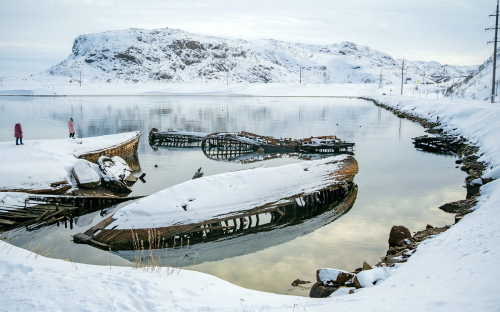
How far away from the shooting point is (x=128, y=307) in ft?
20.3

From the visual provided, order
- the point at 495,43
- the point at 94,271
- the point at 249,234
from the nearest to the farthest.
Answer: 1. the point at 94,271
2. the point at 249,234
3. the point at 495,43

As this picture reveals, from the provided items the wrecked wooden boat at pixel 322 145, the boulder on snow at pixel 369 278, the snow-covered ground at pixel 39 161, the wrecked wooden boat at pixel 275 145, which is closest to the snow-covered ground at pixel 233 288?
the boulder on snow at pixel 369 278

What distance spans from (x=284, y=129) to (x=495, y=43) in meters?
27.9

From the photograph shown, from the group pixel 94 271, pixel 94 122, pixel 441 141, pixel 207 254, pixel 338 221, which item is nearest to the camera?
pixel 94 271

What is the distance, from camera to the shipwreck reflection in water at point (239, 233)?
12023mm

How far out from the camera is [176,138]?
118 feet

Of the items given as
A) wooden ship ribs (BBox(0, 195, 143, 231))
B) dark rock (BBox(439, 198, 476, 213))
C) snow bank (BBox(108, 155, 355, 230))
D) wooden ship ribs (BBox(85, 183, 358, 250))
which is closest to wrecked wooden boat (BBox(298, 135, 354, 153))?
wooden ship ribs (BBox(85, 183, 358, 250))

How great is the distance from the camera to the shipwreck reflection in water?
1202cm

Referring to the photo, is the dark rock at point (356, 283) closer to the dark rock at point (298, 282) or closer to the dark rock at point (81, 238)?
the dark rock at point (298, 282)

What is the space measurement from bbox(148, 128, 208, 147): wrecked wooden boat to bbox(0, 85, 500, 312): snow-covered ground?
86.0 ft

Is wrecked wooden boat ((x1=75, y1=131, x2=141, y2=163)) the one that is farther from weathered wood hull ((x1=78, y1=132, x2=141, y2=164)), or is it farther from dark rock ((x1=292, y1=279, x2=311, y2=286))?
dark rock ((x1=292, y1=279, x2=311, y2=286))

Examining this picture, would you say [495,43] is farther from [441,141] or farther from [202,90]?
[202,90]

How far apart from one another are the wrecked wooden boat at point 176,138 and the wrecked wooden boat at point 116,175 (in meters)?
12.9

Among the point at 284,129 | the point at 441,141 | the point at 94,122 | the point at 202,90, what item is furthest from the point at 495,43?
the point at 202,90
